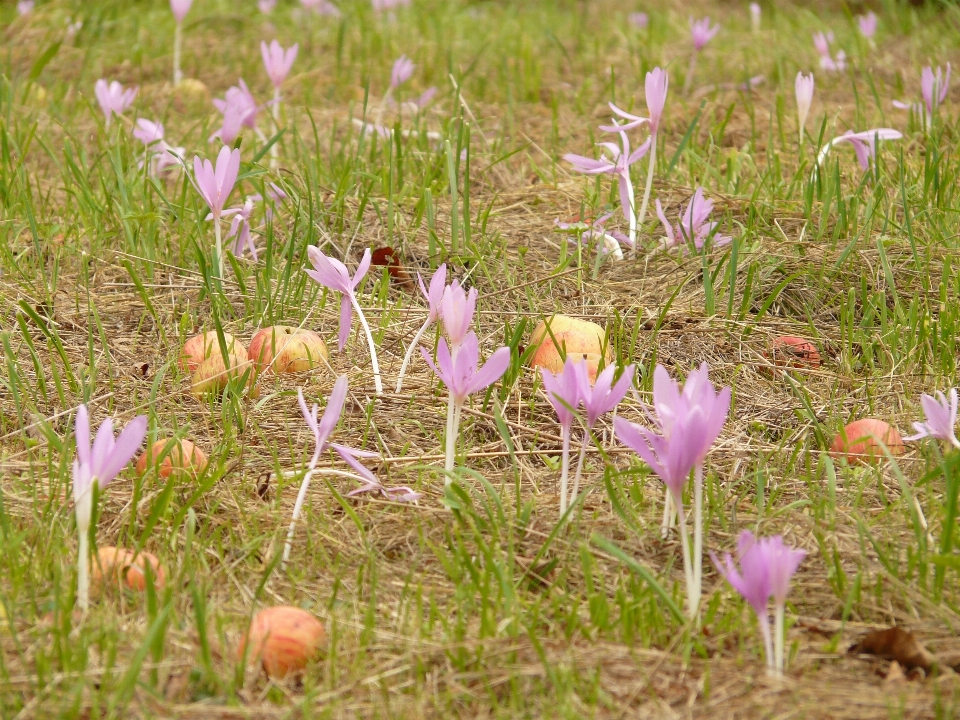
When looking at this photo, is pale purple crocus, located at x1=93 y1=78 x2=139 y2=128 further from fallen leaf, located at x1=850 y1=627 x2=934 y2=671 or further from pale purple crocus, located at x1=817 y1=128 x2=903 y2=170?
fallen leaf, located at x1=850 y1=627 x2=934 y2=671

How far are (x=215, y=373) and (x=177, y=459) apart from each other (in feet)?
1.37

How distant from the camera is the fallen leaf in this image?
1.56 metres

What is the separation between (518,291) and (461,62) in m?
2.80

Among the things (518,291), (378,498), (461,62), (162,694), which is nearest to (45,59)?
(461,62)

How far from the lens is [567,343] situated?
2.50 metres

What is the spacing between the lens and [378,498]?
209 cm

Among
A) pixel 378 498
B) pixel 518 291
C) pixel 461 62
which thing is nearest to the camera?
pixel 378 498

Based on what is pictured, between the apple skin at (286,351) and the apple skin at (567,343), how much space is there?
51cm

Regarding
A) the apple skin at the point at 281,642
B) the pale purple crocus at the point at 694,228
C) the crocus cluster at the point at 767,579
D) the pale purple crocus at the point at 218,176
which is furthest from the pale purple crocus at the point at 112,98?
the crocus cluster at the point at 767,579

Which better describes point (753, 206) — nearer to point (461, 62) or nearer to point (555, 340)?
point (555, 340)

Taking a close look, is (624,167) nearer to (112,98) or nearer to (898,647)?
(898,647)

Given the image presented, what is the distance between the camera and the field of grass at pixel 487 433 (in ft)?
5.10

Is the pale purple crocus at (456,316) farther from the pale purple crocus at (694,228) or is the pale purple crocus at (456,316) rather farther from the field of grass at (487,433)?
the pale purple crocus at (694,228)

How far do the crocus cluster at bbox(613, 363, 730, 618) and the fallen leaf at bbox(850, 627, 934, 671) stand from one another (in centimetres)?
25
